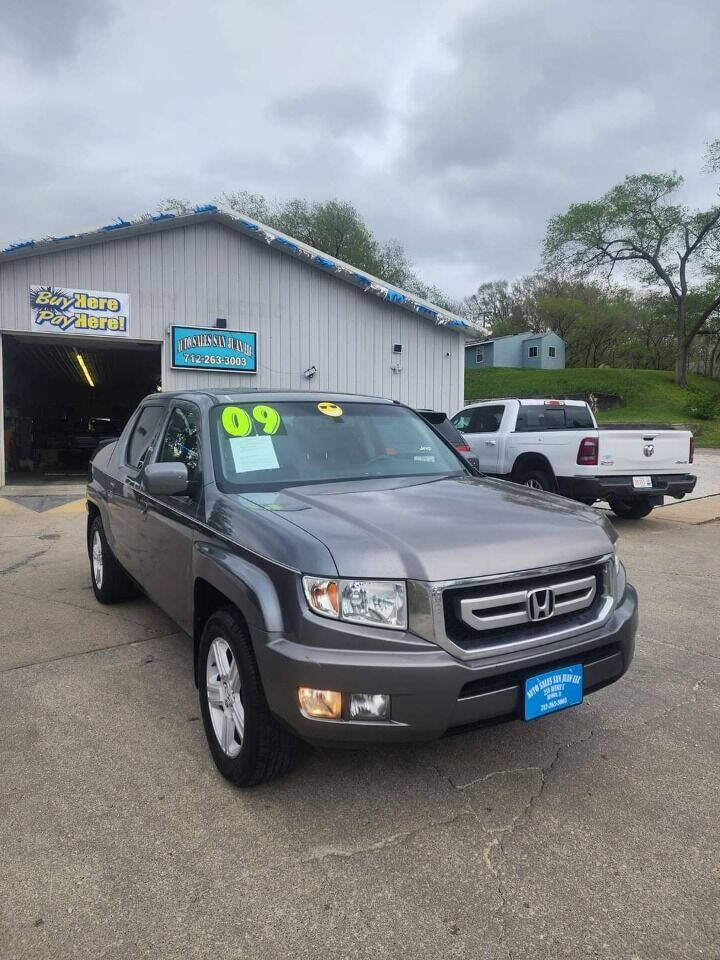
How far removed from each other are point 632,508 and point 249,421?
7970mm

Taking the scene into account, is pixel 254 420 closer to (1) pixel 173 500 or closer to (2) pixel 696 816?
(1) pixel 173 500

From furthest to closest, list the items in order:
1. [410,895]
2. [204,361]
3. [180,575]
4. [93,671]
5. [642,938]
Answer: [204,361] → [93,671] → [180,575] → [410,895] → [642,938]

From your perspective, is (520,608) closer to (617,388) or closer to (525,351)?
(617,388)

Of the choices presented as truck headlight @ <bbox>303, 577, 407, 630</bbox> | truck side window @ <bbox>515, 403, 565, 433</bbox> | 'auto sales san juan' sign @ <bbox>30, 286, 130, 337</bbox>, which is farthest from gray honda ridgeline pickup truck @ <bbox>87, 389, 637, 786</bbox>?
'auto sales san juan' sign @ <bbox>30, 286, 130, 337</bbox>

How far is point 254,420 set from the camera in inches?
143

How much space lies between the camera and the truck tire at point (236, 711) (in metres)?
2.58

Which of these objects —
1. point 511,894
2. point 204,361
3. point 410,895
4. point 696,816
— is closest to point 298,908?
point 410,895

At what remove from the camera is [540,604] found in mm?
2576

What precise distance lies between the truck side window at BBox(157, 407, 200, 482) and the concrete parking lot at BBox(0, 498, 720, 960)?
4.32 ft

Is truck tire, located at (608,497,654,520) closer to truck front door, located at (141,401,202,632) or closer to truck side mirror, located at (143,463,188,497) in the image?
truck front door, located at (141,401,202,632)

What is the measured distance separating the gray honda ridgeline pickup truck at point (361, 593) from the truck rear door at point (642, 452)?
5.64m

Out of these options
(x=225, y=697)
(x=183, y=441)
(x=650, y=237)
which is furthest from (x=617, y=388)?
(x=225, y=697)

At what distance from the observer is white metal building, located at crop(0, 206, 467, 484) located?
42.2 feet

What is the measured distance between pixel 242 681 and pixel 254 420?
1508mm
